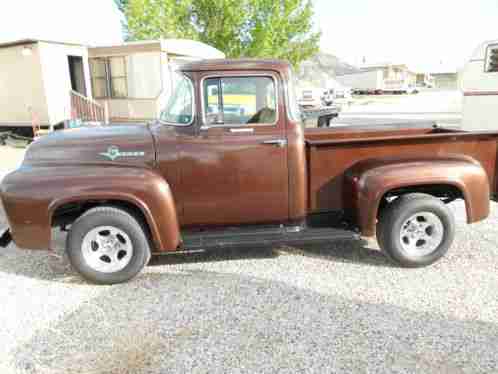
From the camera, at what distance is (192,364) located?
286cm

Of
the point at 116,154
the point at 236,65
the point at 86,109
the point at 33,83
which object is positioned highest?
the point at 33,83

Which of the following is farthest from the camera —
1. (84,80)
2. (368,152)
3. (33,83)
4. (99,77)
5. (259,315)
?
(99,77)

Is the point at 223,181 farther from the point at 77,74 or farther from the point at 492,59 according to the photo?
the point at 77,74

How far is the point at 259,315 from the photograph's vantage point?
3.43 m

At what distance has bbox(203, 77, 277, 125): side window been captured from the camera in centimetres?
401

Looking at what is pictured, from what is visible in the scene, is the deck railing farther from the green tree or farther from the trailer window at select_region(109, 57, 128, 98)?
the green tree

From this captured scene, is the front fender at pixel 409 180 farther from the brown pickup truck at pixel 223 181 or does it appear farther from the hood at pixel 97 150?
the hood at pixel 97 150

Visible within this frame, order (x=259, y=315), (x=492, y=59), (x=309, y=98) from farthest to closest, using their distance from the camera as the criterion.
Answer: (x=309, y=98), (x=492, y=59), (x=259, y=315)

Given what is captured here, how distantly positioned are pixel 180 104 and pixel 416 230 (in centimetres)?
262

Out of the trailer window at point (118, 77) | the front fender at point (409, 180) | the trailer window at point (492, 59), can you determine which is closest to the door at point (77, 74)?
the trailer window at point (118, 77)

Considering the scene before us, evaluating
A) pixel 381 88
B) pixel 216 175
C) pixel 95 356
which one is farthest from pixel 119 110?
pixel 381 88

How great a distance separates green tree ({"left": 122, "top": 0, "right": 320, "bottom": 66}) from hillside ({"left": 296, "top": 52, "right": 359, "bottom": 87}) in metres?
9.88

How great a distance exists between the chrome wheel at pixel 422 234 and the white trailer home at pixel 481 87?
7.46 meters

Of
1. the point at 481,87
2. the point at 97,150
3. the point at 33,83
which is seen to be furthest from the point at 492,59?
the point at 33,83
